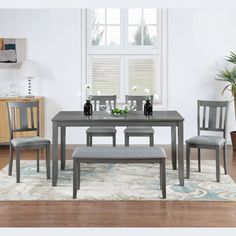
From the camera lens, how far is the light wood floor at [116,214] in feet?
11.6

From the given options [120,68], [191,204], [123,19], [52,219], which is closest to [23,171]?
[52,219]

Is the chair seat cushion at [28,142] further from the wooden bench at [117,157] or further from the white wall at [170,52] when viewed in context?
the white wall at [170,52]

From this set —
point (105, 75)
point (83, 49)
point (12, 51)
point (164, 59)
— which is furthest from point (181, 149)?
point (12, 51)

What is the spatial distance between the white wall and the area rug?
209 centimetres

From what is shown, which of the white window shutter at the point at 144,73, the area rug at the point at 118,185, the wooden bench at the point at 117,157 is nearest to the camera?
the wooden bench at the point at 117,157

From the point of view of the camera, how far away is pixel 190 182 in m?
4.90

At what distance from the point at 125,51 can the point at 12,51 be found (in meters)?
1.86

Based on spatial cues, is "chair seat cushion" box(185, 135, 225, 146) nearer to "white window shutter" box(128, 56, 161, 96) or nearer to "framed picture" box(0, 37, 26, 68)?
"white window shutter" box(128, 56, 161, 96)

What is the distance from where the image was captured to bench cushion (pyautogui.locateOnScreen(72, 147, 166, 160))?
13.8 feet

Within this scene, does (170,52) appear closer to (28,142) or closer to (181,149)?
(181,149)

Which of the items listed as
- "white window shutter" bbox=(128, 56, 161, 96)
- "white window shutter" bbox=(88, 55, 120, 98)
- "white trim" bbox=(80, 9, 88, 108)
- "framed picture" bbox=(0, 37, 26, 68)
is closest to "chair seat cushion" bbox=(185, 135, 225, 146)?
"white window shutter" bbox=(128, 56, 161, 96)

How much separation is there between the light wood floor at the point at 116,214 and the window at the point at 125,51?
11.8ft

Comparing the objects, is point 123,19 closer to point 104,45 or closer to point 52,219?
point 104,45

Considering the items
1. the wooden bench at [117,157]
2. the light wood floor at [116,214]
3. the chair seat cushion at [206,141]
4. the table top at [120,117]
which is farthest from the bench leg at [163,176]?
the chair seat cushion at [206,141]
